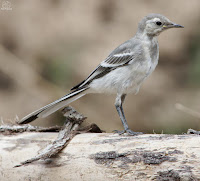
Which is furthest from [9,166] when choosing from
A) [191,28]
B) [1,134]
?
[191,28]

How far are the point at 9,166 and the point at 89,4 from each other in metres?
4.61

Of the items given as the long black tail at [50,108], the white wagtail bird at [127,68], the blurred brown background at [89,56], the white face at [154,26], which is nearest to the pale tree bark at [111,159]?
the long black tail at [50,108]

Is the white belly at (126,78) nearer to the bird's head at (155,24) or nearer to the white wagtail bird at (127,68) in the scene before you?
the white wagtail bird at (127,68)

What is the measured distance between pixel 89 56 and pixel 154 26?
2658mm

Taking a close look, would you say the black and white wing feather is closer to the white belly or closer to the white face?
the white belly

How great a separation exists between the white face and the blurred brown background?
92.4 inches

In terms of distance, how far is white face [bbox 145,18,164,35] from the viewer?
4.14 metres

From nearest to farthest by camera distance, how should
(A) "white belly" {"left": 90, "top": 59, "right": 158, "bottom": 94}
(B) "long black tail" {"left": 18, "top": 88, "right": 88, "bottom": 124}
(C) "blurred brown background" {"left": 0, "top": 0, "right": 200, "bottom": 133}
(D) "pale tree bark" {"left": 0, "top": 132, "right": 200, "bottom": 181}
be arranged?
(D) "pale tree bark" {"left": 0, "top": 132, "right": 200, "bottom": 181}, (B) "long black tail" {"left": 18, "top": 88, "right": 88, "bottom": 124}, (A) "white belly" {"left": 90, "top": 59, "right": 158, "bottom": 94}, (C) "blurred brown background" {"left": 0, "top": 0, "right": 200, "bottom": 133}

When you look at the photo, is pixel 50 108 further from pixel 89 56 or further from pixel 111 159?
pixel 89 56

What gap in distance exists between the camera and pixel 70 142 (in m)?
3.45

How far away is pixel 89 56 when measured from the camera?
6688mm

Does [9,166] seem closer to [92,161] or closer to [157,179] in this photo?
[92,161]

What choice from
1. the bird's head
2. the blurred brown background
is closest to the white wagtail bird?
the bird's head

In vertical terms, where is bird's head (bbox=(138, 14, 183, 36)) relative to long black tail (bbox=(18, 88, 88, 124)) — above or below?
above
